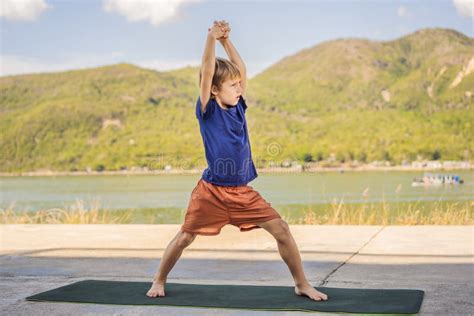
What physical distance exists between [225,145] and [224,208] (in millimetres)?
413

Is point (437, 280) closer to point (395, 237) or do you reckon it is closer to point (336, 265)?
point (336, 265)

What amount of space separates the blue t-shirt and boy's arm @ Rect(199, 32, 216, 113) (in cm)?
10

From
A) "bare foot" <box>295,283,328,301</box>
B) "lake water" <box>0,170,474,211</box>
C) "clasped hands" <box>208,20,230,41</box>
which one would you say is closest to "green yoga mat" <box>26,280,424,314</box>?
"bare foot" <box>295,283,328,301</box>

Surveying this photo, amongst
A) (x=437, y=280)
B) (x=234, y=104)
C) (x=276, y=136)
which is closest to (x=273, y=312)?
(x=234, y=104)

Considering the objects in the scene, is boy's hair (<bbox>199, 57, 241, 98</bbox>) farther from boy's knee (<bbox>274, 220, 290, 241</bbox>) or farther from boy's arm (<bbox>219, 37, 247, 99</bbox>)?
boy's knee (<bbox>274, 220, 290, 241</bbox>)

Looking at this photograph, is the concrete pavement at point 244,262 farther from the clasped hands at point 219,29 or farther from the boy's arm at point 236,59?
the clasped hands at point 219,29

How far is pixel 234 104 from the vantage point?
474cm

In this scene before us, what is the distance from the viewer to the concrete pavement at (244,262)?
4895 millimetres

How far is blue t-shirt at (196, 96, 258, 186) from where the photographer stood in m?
4.62

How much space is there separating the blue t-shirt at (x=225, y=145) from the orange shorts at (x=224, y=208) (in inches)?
2.3

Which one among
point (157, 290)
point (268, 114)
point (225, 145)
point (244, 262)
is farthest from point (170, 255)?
point (268, 114)

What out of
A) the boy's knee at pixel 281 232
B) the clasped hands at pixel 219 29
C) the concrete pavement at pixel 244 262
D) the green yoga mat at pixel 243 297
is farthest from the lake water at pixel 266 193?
the clasped hands at pixel 219 29

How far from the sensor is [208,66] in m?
4.56

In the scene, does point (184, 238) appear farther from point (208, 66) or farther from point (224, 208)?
point (208, 66)
